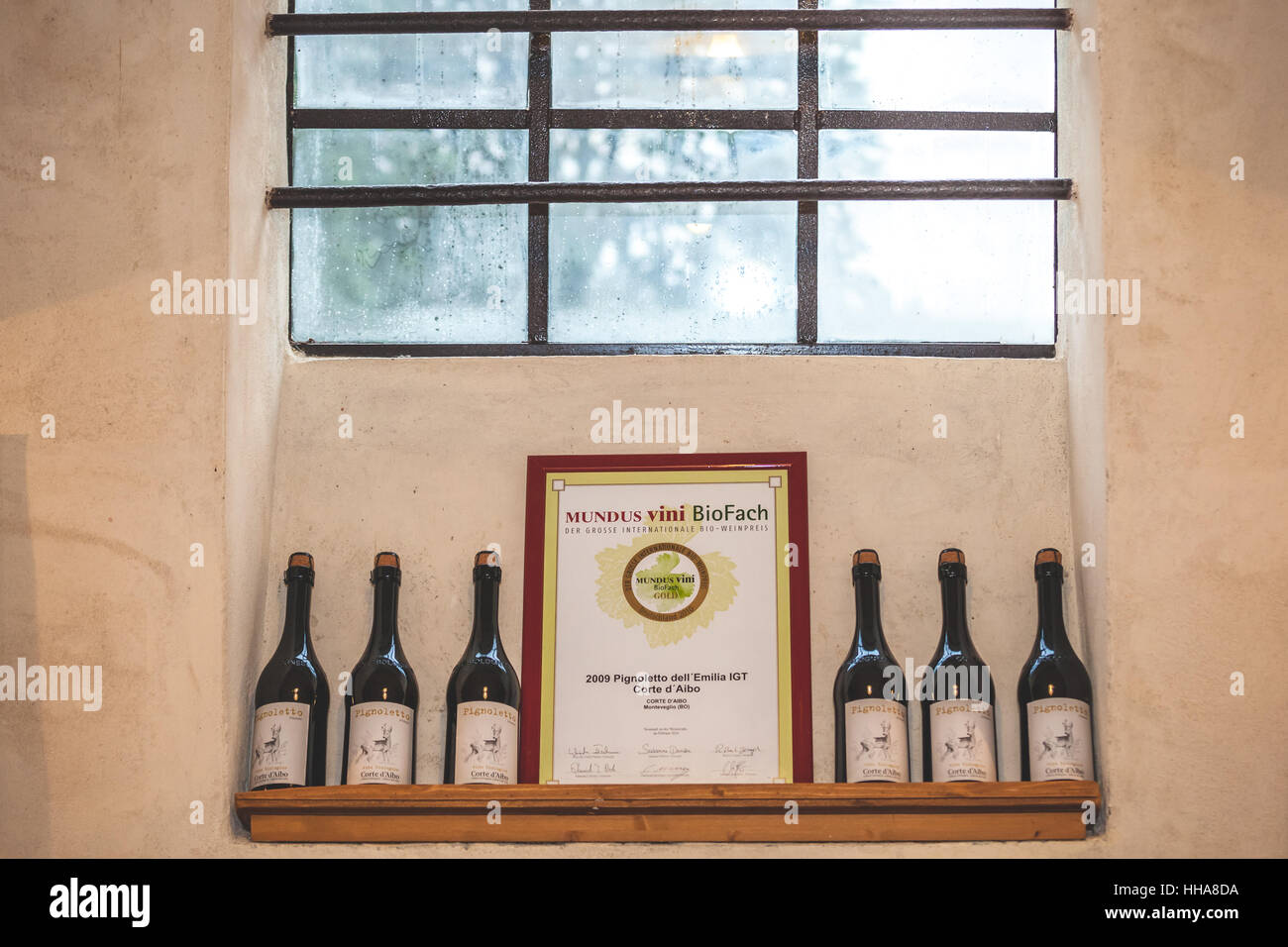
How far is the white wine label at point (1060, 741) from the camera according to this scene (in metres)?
1.92

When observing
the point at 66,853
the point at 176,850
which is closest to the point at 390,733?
the point at 176,850

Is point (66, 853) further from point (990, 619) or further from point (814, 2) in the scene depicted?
point (814, 2)

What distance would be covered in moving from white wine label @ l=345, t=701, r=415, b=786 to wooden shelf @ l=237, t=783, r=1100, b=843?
47 mm

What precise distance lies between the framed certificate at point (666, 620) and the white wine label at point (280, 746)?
0.30 metres

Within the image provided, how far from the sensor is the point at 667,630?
212 cm

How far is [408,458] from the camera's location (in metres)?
2.26

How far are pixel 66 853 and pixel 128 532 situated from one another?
1.42 feet

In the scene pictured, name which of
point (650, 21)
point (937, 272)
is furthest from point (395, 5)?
point (937, 272)

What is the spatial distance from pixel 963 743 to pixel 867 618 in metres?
0.24

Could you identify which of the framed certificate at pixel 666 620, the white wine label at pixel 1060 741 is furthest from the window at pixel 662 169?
the white wine label at pixel 1060 741

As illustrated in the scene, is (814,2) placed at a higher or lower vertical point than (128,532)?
higher

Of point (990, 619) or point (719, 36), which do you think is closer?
point (990, 619)
